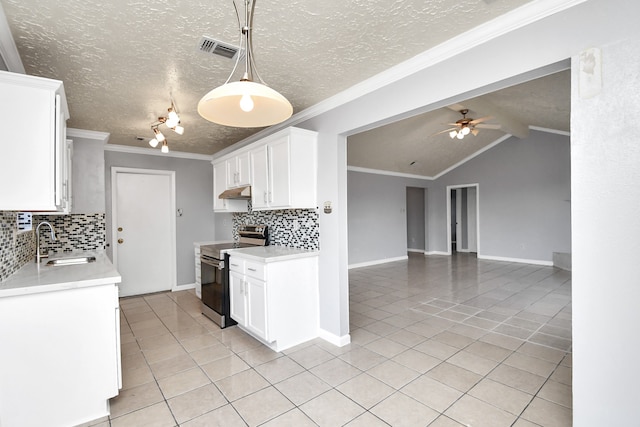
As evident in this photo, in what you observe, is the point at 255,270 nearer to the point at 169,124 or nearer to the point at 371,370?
the point at 371,370

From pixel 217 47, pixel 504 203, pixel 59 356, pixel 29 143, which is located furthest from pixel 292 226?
pixel 504 203

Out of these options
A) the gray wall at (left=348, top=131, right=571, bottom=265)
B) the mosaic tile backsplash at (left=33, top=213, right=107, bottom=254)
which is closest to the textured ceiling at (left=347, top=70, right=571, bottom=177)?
the gray wall at (left=348, top=131, right=571, bottom=265)

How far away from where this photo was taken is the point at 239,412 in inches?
80.7

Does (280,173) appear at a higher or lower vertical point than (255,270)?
higher

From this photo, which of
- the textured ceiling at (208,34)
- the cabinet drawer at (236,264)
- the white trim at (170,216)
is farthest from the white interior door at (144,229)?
the cabinet drawer at (236,264)

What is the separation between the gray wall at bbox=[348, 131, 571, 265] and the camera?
6.97 m

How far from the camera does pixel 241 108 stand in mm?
1340

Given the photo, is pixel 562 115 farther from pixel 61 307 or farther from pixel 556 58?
pixel 61 307

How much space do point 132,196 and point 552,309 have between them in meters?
6.49

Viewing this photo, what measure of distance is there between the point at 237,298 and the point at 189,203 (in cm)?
283

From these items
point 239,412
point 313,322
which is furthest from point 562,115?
point 239,412

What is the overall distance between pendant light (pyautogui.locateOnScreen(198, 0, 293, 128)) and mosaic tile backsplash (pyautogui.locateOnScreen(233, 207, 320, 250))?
6.07ft

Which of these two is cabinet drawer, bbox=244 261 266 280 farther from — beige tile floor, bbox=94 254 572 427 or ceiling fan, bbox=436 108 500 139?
ceiling fan, bbox=436 108 500 139

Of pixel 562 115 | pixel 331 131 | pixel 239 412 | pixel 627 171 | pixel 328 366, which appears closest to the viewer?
pixel 627 171
